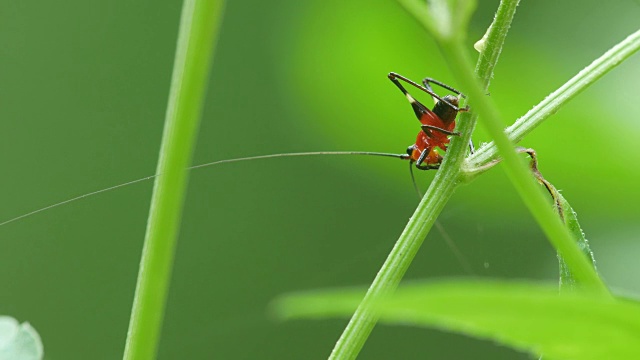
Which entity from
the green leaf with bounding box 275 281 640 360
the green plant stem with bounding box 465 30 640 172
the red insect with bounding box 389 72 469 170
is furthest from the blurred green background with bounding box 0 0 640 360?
the green leaf with bounding box 275 281 640 360

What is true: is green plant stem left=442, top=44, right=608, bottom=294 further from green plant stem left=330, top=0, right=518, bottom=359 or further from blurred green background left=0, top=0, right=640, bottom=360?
blurred green background left=0, top=0, right=640, bottom=360

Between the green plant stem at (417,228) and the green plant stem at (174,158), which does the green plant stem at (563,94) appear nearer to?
the green plant stem at (417,228)

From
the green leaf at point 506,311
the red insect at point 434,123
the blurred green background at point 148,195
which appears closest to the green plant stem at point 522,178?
the green leaf at point 506,311

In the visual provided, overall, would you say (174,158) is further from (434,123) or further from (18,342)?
(434,123)

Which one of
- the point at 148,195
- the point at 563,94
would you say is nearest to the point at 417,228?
the point at 563,94

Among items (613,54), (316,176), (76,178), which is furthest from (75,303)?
(613,54)

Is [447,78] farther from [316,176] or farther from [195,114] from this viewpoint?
[316,176]
